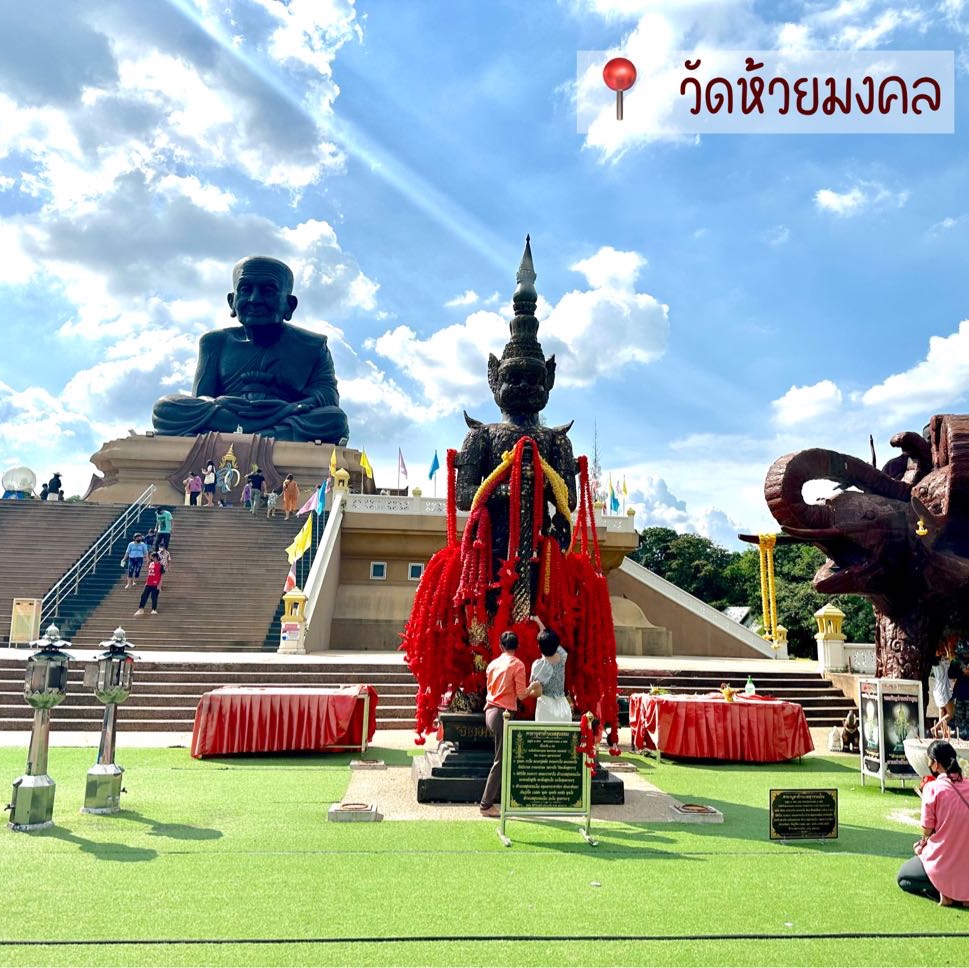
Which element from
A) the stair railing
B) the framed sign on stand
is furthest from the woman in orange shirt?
the framed sign on stand

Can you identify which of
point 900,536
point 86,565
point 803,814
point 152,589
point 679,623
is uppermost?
point 86,565

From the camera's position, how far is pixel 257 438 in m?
28.3

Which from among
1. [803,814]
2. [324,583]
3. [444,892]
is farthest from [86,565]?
[803,814]

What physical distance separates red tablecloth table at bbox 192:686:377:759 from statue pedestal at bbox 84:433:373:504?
1926 cm

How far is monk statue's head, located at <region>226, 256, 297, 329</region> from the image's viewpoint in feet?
105

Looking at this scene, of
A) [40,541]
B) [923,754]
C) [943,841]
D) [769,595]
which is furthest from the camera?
[769,595]

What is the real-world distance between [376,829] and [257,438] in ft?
80.4

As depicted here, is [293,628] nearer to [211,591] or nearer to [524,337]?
[211,591]

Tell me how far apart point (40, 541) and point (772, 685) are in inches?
637

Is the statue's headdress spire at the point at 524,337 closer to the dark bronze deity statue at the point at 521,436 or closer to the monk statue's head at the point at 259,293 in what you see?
the dark bronze deity statue at the point at 521,436

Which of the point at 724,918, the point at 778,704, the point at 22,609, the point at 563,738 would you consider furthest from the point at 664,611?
the point at 724,918

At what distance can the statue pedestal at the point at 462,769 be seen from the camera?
6.04m

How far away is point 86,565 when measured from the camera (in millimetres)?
17859

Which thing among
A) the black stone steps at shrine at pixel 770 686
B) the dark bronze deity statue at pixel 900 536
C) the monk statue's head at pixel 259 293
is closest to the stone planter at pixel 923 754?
the dark bronze deity statue at pixel 900 536
